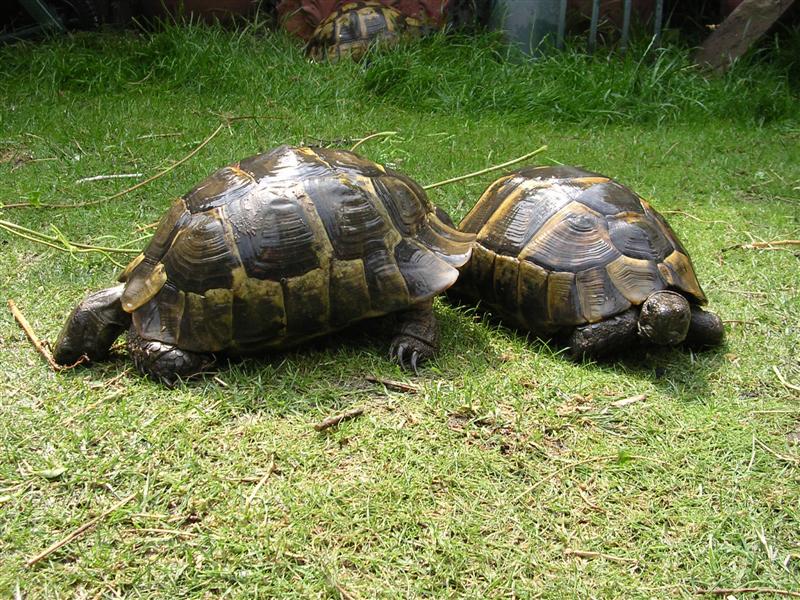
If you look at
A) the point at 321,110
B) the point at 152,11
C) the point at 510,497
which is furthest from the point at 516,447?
the point at 152,11

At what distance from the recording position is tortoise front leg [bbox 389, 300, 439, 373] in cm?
335

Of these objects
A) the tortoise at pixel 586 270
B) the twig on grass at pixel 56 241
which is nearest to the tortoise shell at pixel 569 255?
the tortoise at pixel 586 270

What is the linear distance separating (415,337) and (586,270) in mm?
804

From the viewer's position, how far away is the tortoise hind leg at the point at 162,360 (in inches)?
126

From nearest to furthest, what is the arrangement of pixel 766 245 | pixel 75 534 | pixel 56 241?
pixel 75 534 < pixel 56 241 < pixel 766 245

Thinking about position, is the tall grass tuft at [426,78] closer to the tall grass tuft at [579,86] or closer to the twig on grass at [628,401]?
the tall grass tuft at [579,86]

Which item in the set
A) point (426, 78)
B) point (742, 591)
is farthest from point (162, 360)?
point (426, 78)

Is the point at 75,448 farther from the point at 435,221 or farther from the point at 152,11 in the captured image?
the point at 152,11

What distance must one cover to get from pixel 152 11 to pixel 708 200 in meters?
5.70

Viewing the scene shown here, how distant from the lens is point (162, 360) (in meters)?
3.19

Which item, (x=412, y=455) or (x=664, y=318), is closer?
(x=412, y=455)

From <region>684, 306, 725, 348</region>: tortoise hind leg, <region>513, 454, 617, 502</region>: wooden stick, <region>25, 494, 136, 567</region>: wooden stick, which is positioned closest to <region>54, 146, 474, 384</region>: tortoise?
<region>25, 494, 136, 567</region>: wooden stick

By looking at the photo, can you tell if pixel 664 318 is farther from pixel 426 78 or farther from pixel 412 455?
pixel 426 78

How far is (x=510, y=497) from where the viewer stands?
2.70 m
